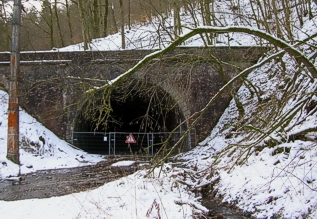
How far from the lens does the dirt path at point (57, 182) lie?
310 inches

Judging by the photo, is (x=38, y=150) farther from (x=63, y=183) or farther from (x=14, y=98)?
(x=63, y=183)

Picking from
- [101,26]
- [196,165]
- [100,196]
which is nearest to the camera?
[100,196]

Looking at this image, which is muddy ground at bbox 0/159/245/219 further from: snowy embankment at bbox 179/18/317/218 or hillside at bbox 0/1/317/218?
Answer: snowy embankment at bbox 179/18/317/218

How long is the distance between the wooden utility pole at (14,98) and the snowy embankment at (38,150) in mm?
396

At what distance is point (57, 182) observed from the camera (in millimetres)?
9227

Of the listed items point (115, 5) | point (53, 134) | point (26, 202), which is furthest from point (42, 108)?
point (115, 5)

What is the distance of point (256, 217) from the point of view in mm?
5320

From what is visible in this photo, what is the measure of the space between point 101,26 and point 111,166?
628 inches

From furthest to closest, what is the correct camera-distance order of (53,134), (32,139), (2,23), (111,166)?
1. (2,23)
2. (53,134)
3. (32,139)
4. (111,166)

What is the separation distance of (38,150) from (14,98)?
8.27 ft

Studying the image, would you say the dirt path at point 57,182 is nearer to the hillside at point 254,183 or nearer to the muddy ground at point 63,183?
the muddy ground at point 63,183

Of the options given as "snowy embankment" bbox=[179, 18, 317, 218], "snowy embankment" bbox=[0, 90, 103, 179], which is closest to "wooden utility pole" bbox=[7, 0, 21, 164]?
"snowy embankment" bbox=[0, 90, 103, 179]

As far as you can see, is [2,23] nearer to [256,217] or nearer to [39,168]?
[39,168]

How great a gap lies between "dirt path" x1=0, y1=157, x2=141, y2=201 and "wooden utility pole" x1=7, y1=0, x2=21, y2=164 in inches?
39.3
